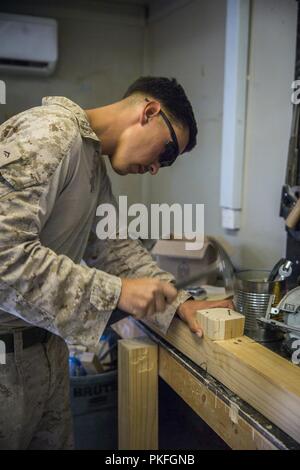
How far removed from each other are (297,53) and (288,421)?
0.98 m

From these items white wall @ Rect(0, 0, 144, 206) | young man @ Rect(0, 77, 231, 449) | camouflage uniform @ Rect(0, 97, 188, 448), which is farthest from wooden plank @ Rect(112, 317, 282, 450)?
white wall @ Rect(0, 0, 144, 206)

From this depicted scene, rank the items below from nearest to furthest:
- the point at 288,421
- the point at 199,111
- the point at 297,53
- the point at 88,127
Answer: the point at 288,421 → the point at 88,127 → the point at 297,53 → the point at 199,111

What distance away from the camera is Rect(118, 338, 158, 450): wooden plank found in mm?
1066

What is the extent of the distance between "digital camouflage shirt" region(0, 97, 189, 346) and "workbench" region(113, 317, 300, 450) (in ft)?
0.80

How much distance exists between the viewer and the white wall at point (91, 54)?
77.1 inches

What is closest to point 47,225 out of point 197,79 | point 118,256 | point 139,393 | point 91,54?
point 118,256

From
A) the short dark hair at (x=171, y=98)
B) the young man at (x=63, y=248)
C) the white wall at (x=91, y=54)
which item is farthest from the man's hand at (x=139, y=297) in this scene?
the white wall at (x=91, y=54)

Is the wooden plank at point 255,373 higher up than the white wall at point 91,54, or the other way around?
the white wall at point 91,54

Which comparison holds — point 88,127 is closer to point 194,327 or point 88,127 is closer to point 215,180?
point 194,327

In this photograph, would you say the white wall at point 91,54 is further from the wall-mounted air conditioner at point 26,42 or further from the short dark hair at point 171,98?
the short dark hair at point 171,98

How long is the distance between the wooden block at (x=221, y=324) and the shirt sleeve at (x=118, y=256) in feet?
0.66

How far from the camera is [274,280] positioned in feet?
3.10

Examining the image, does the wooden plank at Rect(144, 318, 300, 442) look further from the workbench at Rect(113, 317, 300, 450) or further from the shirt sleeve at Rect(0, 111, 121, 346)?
the shirt sleeve at Rect(0, 111, 121, 346)
